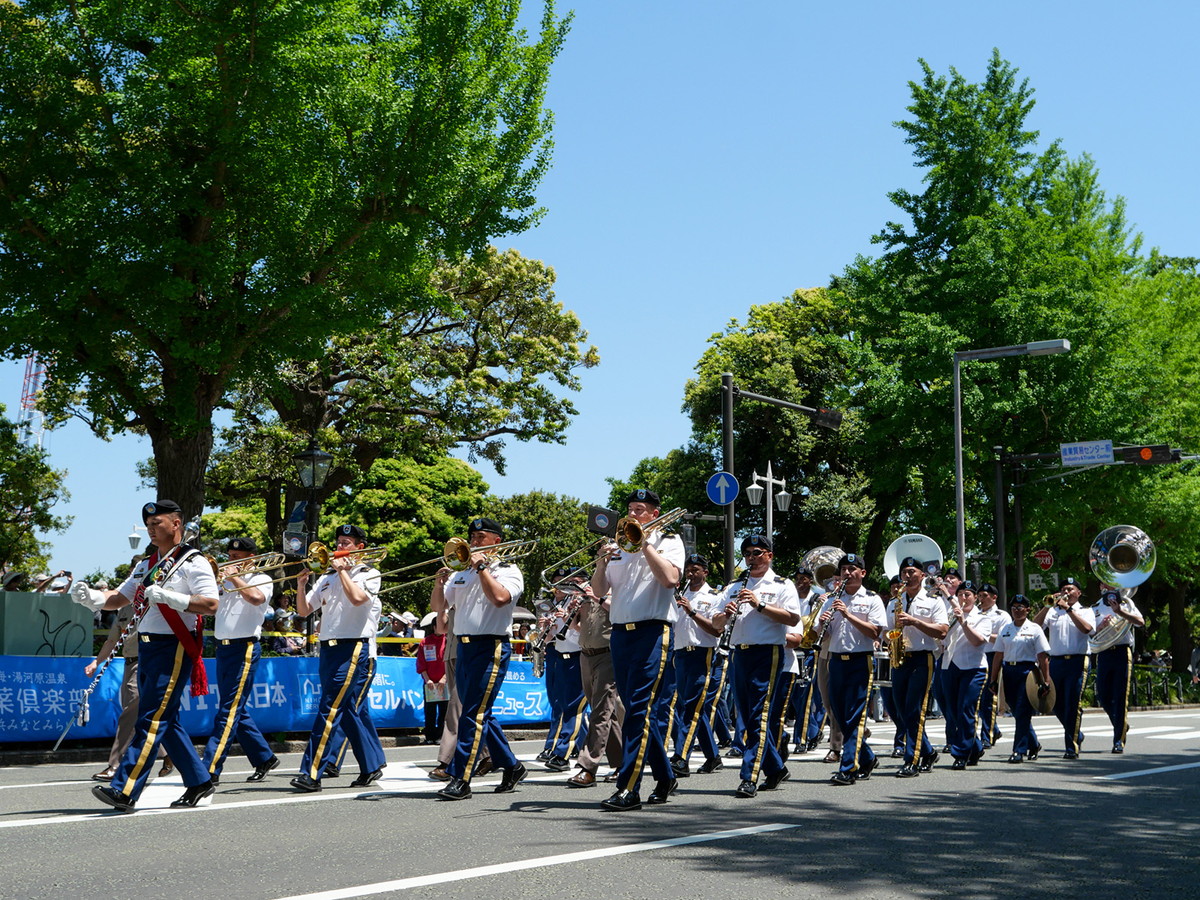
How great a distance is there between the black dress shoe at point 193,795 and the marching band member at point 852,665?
514cm

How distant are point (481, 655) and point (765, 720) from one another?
2.31m

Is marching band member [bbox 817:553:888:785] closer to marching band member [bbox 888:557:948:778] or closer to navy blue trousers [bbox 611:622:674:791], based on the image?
marching band member [bbox 888:557:948:778]

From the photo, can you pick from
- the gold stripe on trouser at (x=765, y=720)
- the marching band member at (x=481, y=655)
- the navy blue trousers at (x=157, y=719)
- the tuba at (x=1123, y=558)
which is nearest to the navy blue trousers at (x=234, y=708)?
the navy blue trousers at (x=157, y=719)

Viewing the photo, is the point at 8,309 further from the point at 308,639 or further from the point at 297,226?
the point at 308,639

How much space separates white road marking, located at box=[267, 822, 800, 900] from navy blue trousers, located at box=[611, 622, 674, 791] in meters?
1.02

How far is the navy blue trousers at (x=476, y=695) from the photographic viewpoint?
9234 mm

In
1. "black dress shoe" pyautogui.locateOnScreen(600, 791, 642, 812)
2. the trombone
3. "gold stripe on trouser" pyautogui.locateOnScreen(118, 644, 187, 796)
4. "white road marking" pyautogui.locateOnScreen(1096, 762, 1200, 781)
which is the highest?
the trombone

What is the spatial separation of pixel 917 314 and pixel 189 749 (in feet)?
86.0

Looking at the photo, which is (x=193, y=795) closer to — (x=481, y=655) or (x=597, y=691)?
(x=481, y=655)

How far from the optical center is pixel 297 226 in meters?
18.6

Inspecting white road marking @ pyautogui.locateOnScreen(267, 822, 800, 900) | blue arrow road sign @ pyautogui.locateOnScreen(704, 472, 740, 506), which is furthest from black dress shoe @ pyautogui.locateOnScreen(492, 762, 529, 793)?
blue arrow road sign @ pyautogui.locateOnScreen(704, 472, 740, 506)

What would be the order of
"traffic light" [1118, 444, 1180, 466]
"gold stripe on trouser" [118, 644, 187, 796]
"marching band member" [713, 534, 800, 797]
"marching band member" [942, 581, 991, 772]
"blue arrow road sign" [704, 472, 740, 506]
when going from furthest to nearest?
"traffic light" [1118, 444, 1180, 466], "blue arrow road sign" [704, 472, 740, 506], "marching band member" [942, 581, 991, 772], "marching band member" [713, 534, 800, 797], "gold stripe on trouser" [118, 644, 187, 796]

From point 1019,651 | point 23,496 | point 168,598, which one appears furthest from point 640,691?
point 23,496

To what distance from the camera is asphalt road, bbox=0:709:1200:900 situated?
238 inches
